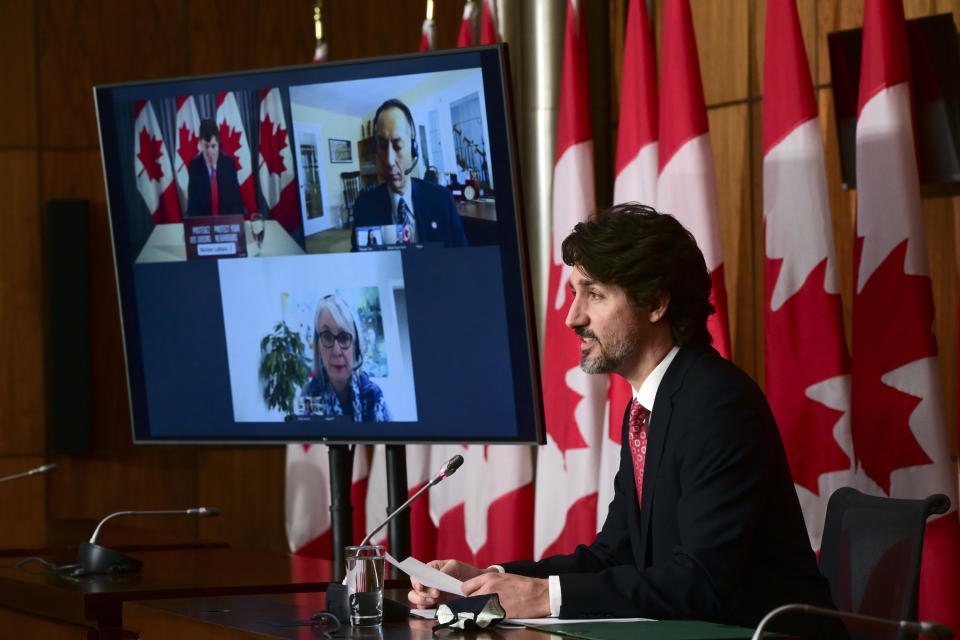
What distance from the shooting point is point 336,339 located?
12.1 ft

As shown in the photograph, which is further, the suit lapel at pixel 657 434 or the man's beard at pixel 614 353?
the man's beard at pixel 614 353

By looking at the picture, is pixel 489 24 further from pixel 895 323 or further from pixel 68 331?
pixel 68 331

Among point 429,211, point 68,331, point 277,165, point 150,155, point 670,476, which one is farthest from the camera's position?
point 68,331

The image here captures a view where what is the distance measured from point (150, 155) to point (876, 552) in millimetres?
2465

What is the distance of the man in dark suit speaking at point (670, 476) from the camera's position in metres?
2.25

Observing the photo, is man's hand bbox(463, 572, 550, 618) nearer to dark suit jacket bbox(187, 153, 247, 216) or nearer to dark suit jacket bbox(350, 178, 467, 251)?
dark suit jacket bbox(350, 178, 467, 251)

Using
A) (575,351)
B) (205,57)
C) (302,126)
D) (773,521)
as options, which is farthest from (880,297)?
(205,57)

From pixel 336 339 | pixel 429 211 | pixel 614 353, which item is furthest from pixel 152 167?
pixel 614 353

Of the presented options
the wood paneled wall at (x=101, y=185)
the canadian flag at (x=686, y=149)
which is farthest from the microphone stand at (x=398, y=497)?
the wood paneled wall at (x=101, y=185)

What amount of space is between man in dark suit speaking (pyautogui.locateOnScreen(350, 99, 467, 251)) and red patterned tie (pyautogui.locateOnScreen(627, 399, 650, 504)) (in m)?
0.96

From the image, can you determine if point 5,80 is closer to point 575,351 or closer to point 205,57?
point 205,57

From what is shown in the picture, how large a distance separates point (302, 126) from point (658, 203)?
3.96 ft

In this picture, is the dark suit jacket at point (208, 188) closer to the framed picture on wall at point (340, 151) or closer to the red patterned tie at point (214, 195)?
the red patterned tie at point (214, 195)

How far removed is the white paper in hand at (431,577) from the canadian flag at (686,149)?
5.99ft
